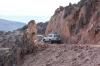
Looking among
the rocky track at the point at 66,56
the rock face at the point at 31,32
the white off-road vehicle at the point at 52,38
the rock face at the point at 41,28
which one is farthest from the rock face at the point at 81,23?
the rock face at the point at 41,28

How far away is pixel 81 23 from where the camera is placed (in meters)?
48.5

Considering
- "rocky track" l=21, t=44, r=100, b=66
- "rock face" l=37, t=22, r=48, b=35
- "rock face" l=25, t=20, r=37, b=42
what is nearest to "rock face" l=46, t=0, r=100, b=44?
"rock face" l=25, t=20, r=37, b=42

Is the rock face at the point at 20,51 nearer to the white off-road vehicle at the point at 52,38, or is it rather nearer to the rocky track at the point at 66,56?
the rocky track at the point at 66,56

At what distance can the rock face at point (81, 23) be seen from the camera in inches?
1698

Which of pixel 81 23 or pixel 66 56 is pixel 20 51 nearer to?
pixel 66 56

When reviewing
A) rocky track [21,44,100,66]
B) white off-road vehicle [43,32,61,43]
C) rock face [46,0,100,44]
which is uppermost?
rock face [46,0,100,44]

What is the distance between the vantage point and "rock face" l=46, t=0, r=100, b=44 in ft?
141

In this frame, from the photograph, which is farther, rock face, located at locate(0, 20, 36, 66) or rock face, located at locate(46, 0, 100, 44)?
rock face, located at locate(46, 0, 100, 44)

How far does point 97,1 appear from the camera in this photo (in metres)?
47.1

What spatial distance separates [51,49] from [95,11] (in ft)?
39.8

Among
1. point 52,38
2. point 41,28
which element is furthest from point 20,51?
point 41,28

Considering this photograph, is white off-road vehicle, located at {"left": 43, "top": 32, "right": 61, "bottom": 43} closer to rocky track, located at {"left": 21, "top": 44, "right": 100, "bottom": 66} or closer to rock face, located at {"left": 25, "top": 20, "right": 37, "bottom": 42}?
rock face, located at {"left": 25, "top": 20, "right": 37, "bottom": 42}

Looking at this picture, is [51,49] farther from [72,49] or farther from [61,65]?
[61,65]

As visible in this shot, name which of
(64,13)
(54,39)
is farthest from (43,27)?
(54,39)
